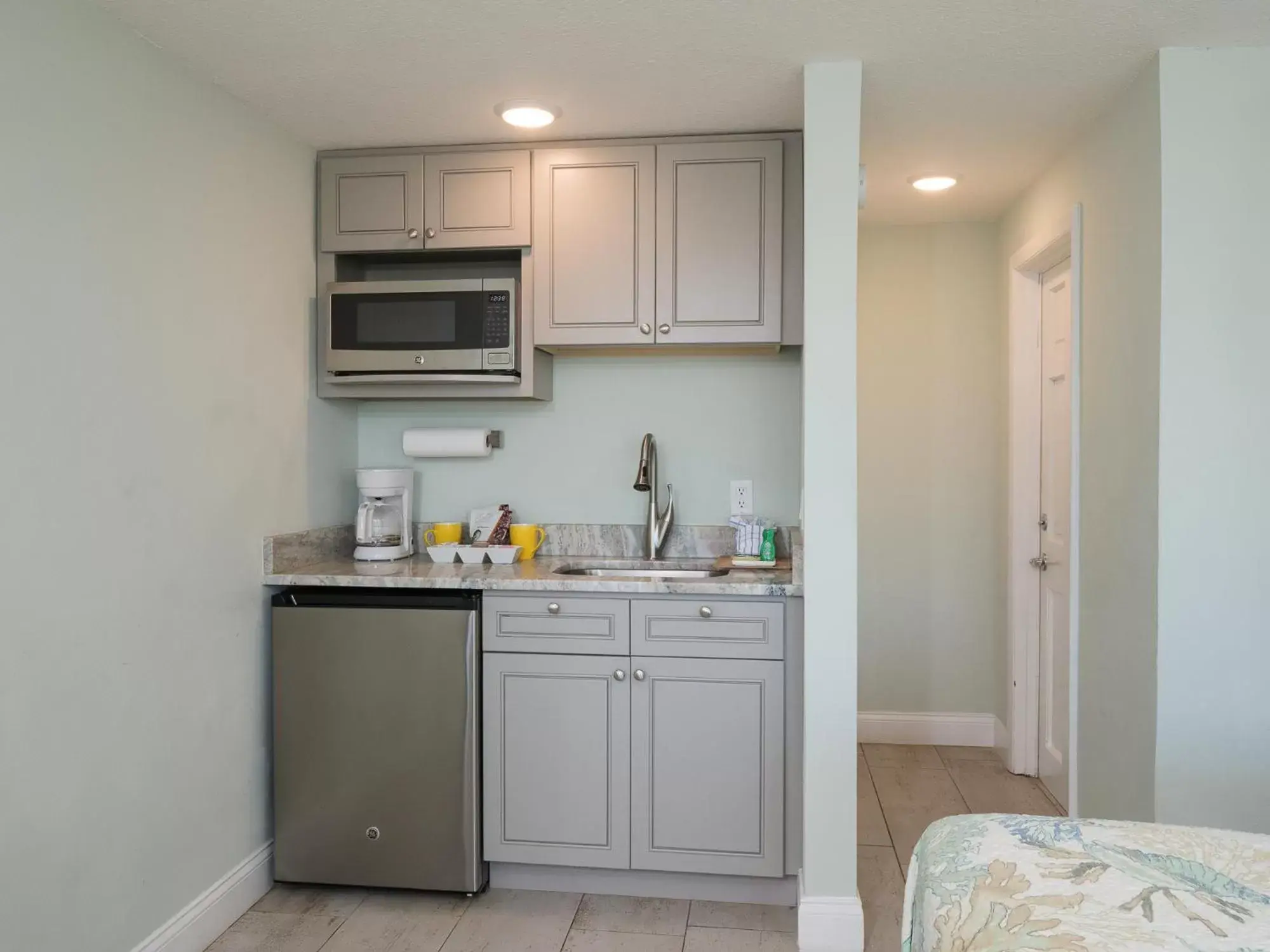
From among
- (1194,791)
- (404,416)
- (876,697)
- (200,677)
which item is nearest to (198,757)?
(200,677)

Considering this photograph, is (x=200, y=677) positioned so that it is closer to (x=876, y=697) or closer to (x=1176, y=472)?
(x=1176, y=472)

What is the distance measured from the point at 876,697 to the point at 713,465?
1582 millimetres

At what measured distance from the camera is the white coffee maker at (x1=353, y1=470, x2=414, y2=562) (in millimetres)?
3240

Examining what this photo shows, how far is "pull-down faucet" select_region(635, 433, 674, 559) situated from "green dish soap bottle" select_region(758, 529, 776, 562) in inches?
13.8

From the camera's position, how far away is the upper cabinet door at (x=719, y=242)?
299 cm

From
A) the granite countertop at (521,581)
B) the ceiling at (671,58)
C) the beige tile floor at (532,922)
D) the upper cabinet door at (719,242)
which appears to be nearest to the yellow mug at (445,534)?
the granite countertop at (521,581)

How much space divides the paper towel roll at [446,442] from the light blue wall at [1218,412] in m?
2.06

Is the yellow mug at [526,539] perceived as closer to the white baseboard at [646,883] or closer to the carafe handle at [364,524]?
the carafe handle at [364,524]

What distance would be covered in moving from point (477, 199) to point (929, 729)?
2.91m

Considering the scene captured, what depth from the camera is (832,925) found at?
259cm

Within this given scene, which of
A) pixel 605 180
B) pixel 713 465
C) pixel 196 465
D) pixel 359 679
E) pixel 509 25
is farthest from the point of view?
pixel 713 465

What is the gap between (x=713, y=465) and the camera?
3.44 metres

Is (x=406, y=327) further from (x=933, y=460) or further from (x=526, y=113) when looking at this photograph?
(x=933, y=460)

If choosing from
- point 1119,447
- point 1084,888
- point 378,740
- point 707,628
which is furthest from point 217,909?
point 1119,447
